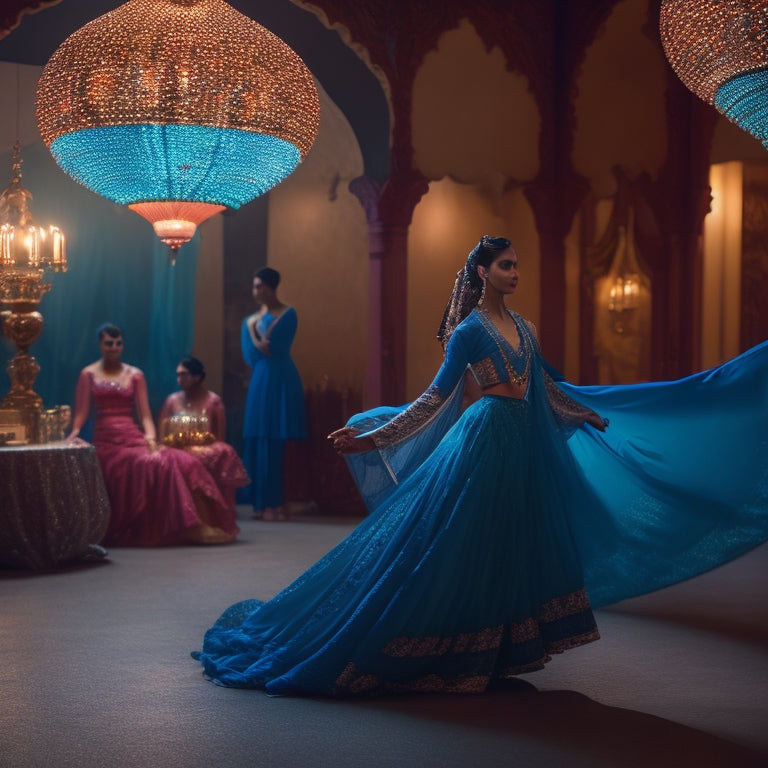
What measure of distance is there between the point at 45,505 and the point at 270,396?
256cm

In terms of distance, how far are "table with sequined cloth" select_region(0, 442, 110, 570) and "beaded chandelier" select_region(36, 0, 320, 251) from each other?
65.8 inches

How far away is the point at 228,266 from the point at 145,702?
5.98 m

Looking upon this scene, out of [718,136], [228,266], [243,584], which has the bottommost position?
[243,584]

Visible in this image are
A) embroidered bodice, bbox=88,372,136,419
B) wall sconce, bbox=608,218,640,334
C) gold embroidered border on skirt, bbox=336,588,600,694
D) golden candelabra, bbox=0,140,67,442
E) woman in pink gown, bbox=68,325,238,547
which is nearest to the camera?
gold embroidered border on skirt, bbox=336,588,600,694

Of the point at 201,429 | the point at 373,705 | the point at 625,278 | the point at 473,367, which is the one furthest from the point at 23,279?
the point at 625,278

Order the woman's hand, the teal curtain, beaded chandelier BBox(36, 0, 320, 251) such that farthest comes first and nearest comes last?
the teal curtain
beaded chandelier BBox(36, 0, 320, 251)
the woman's hand

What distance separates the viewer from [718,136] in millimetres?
9477

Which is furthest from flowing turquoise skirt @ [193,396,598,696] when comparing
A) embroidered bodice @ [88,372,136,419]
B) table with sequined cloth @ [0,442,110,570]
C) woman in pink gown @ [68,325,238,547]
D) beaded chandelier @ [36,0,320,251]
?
embroidered bodice @ [88,372,136,419]

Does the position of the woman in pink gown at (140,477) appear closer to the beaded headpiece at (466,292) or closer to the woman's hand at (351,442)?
the woman's hand at (351,442)

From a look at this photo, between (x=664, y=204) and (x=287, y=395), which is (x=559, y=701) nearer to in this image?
(x=287, y=395)

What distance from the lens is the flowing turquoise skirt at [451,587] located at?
382 cm

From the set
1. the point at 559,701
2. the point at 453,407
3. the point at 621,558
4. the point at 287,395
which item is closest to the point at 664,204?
the point at 287,395

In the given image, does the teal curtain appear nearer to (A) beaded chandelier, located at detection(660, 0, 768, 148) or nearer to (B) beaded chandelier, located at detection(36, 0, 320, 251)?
(B) beaded chandelier, located at detection(36, 0, 320, 251)

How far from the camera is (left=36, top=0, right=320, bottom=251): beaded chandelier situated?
5.07 meters
